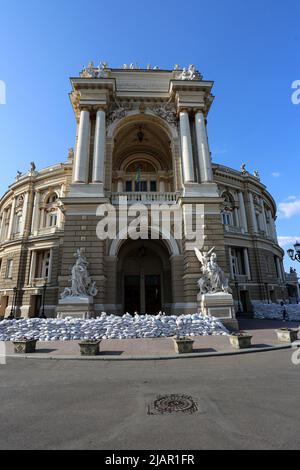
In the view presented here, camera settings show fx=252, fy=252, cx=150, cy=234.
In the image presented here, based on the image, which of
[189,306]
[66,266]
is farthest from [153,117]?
[189,306]

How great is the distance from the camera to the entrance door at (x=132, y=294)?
22.6 metres

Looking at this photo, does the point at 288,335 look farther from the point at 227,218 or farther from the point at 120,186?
the point at 227,218

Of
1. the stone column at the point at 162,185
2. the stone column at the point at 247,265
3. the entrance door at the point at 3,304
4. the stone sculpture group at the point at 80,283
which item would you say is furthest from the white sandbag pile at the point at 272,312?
the entrance door at the point at 3,304

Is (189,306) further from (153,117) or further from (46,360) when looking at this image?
(153,117)

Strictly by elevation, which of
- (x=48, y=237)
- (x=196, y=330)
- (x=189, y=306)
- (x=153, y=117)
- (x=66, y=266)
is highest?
(x=153, y=117)

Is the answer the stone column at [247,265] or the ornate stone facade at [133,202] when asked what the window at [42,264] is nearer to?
the ornate stone facade at [133,202]

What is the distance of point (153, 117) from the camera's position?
74.6ft

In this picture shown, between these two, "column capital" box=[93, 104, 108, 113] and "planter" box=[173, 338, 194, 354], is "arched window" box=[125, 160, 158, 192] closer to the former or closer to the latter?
"column capital" box=[93, 104, 108, 113]

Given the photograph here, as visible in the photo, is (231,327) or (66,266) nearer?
(231,327)

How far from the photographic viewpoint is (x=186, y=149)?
68.1ft

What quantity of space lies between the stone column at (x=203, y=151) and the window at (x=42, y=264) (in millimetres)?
20882

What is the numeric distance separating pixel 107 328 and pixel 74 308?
11.7ft

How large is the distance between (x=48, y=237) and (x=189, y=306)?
1986cm
